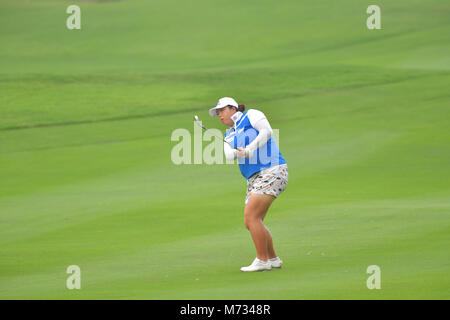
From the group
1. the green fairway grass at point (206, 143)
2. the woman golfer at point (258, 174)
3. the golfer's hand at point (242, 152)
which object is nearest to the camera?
the golfer's hand at point (242, 152)

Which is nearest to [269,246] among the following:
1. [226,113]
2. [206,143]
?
[226,113]

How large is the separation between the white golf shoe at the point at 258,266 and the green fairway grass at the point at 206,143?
0.42 ft

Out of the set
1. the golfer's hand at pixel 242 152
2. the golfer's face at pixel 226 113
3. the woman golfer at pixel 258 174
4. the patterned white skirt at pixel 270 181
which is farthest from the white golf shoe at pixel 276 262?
the golfer's face at pixel 226 113

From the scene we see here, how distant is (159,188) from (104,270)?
A: 797 cm

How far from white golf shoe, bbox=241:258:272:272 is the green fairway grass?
0.42 ft

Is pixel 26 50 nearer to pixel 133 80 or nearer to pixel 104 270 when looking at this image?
pixel 133 80

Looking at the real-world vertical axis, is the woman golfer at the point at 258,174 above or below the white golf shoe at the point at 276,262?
above

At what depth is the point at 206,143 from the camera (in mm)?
24766

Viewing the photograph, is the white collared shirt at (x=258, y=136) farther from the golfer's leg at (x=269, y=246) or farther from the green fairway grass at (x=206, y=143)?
the green fairway grass at (x=206, y=143)

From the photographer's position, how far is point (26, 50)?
45125 millimetres

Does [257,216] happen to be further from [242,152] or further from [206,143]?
[206,143]

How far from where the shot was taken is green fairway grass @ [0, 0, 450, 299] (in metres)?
11.0

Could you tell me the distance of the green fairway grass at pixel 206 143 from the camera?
11.0m
